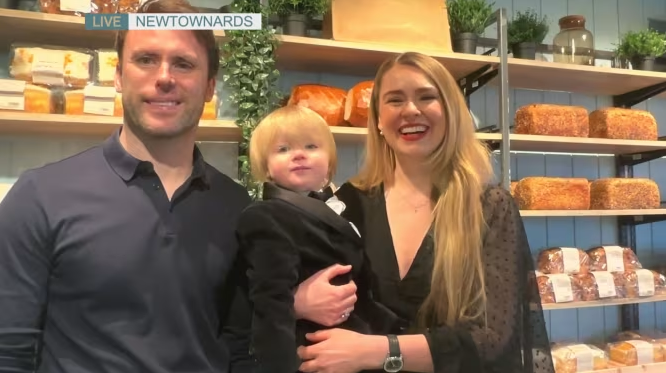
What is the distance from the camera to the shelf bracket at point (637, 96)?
3107 millimetres

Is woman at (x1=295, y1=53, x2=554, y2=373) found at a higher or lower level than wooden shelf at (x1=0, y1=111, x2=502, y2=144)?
lower

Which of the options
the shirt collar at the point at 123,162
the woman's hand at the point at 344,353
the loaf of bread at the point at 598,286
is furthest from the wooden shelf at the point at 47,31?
the loaf of bread at the point at 598,286

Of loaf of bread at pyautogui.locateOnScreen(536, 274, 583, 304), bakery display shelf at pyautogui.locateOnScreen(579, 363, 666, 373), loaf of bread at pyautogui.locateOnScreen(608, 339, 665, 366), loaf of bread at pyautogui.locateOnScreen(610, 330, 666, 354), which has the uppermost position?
loaf of bread at pyautogui.locateOnScreen(536, 274, 583, 304)

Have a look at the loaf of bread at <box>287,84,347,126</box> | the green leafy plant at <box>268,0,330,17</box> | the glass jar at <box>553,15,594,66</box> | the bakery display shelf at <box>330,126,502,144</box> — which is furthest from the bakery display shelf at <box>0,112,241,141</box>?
the glass jar at <box>553,15,594,66</box>

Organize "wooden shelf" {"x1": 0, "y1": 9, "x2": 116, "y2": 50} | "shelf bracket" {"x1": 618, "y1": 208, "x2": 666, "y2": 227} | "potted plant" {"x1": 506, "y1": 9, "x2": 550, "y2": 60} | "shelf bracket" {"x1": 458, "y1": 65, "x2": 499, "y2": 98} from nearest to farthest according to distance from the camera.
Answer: "wooden shelf" {"x1": 0, "y1": 9, "x2": 116, "y2": 50} → "shelf bracket" {"x1": 458, "y1": 65, "x2": 499, "y2": 98} → "potted plant" {"x1": 506, "y1": 9, "x2": 550, "y2": 60} → "shelf bracket" {"x1": 618, "y1": 208, "x2": 666, "y2": 227}

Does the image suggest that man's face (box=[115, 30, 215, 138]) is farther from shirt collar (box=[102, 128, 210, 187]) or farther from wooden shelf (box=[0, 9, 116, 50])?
wooden shelf (box=[0, 9, 116, 50])

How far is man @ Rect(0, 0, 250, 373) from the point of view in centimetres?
111

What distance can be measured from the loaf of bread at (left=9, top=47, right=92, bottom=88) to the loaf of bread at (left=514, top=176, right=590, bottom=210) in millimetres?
2066

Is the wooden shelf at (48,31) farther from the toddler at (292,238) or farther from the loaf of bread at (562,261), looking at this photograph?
the loaf of bread at (562,261)

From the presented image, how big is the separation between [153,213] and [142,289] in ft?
0.55

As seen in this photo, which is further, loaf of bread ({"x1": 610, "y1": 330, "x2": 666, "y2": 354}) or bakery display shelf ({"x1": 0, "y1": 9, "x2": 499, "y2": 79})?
loaf of bread ({"x1": 610, "y1": 330, "x2": 666, "y2": 354})

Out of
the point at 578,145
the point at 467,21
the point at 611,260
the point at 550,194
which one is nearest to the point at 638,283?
the point at 611,260

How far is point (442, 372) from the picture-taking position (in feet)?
4.11

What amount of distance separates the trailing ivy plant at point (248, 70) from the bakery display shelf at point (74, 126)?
0.28 ft
